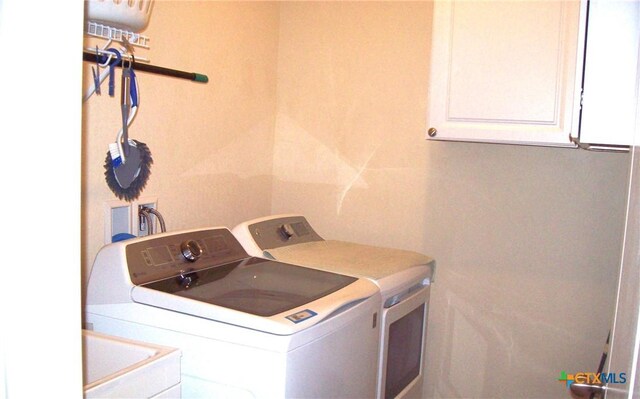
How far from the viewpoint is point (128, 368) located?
119 centimetres

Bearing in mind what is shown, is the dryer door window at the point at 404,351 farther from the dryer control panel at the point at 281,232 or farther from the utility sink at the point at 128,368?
the utility sink at the point at 128,368

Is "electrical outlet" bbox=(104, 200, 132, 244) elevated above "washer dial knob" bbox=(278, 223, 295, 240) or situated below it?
above

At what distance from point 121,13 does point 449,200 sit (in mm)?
1401

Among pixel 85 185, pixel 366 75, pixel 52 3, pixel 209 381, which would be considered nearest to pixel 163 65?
pixel 85 185

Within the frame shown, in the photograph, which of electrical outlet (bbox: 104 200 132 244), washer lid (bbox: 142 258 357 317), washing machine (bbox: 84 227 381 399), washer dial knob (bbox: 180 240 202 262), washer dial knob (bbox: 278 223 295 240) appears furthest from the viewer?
washer dial knob (bbox: 278 223 295 240)

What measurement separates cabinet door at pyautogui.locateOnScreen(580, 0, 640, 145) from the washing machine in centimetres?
76

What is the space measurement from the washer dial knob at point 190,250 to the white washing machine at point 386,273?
268 millimetres

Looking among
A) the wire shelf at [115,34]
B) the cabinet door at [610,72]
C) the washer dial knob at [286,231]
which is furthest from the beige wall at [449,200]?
the wire shelf at [115,34]

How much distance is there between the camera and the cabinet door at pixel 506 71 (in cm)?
180

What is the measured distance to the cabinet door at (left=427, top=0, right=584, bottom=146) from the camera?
1798 mm

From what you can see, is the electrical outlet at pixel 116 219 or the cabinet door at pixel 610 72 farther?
the electrical outlet at pixel 116 219

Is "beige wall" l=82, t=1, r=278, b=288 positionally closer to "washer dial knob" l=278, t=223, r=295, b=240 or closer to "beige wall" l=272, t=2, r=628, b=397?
"beige wall" l=272, t=2, r=628, b=397

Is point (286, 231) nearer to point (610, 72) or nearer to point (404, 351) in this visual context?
point (404, 351)

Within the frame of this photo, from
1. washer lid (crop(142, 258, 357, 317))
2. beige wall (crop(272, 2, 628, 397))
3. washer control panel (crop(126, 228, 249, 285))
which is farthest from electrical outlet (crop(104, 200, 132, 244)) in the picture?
beige wall (crop(272, 2, 628, 397))
